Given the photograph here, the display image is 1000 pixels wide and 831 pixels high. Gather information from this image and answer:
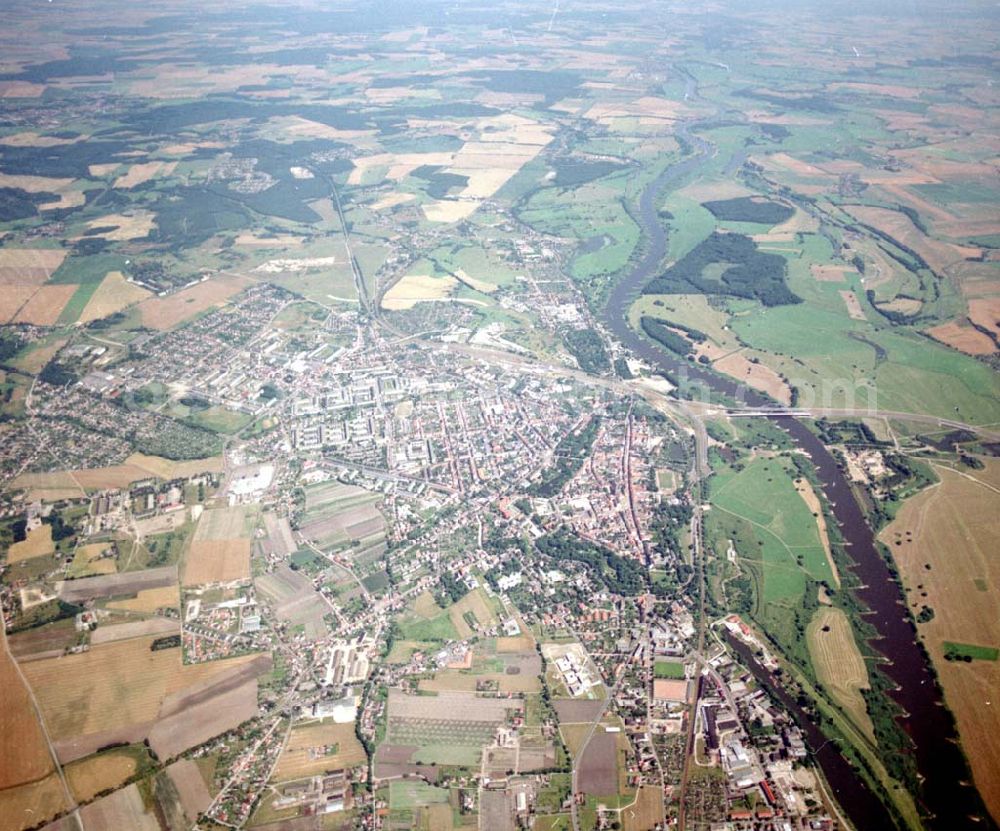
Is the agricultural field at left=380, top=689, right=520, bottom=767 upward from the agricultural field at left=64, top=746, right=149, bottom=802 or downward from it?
upward

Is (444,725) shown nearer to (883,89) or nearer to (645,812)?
(645,812)

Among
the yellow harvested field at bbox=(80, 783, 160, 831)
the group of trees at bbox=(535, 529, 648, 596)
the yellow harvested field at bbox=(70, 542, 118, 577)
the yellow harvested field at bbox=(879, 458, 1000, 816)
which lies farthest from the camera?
the yellow harvested field at bbox=(70, 542, 118, 577)

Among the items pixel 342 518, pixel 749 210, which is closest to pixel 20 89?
pixel 749 210

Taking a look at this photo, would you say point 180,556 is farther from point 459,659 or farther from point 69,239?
point 69,239

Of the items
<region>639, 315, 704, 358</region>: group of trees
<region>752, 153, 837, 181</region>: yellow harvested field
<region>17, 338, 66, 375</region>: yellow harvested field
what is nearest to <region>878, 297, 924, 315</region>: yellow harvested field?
<region>639, 315, 704, 358</region>: group of trees

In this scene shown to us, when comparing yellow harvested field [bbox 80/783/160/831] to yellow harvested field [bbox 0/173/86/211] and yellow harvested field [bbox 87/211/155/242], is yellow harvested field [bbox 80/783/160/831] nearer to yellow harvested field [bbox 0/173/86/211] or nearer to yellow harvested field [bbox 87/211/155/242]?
yellow harvested field [bbox 87/211/155/242]

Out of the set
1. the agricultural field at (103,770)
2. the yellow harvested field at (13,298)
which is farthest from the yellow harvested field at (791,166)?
the agricultural field at (103,770)
